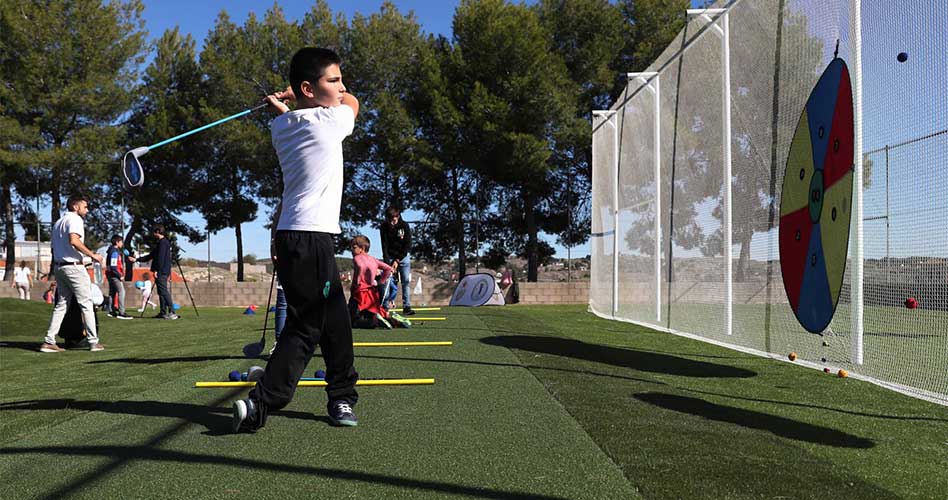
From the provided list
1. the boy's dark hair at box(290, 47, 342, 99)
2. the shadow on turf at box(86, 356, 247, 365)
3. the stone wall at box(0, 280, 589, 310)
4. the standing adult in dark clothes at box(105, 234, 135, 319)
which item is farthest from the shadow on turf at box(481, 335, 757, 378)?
the stone wall at box(0, 280, 589, 310)

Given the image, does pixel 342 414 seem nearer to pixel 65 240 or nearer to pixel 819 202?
pixel 819 202

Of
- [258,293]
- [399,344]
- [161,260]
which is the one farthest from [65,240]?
[258,293]

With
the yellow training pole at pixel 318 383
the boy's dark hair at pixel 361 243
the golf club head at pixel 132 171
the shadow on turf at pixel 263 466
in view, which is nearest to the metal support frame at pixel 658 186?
the boy's dark hair at pixel 361 243

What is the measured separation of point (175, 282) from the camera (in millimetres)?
23828

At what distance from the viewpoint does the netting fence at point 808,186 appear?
3.70 m

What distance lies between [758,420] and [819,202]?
1900mm

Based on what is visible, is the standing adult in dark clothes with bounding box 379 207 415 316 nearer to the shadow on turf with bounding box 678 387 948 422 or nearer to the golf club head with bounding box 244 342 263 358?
the golf club head with bounding box 244 342 263 358

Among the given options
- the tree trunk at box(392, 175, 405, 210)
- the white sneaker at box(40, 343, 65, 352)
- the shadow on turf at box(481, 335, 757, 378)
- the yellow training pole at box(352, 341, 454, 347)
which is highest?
the tree trunk at box(392, 175, 405, 210)

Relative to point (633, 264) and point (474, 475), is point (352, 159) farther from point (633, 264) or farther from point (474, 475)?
point (474, 475)

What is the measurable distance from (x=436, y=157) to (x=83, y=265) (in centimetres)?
1786

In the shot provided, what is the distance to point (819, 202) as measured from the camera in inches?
185

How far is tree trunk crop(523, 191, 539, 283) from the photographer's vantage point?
2352 cm

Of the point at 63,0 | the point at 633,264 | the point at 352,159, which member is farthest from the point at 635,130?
the point at 63,0

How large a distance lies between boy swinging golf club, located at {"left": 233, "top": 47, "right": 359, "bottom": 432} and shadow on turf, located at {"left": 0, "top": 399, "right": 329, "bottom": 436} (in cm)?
22
